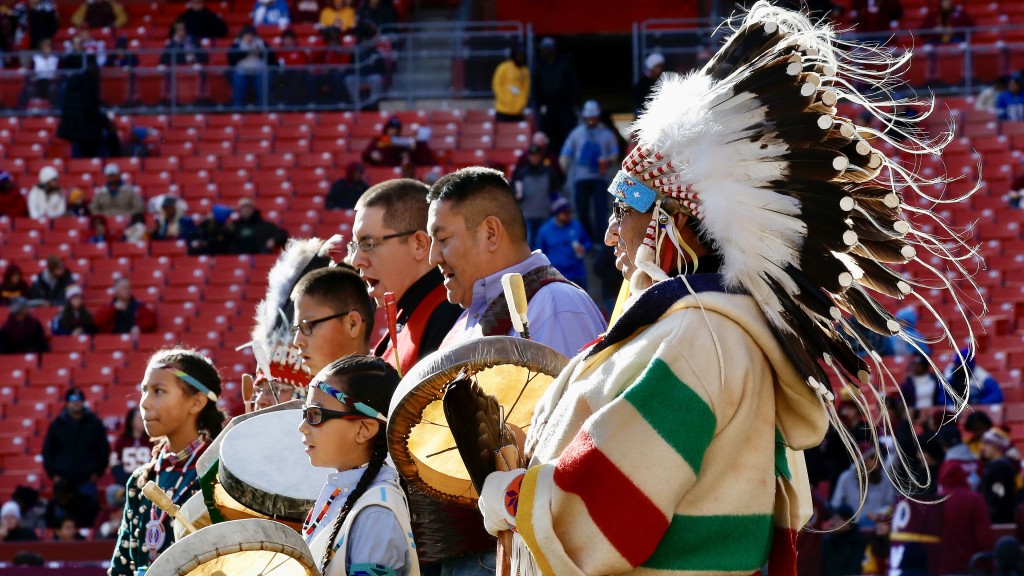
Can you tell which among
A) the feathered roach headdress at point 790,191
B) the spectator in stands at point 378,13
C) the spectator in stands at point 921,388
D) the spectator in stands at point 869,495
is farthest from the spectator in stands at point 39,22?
the feathered roach headdress at point 790,191

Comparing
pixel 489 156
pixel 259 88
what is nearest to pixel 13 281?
pixel 259 88

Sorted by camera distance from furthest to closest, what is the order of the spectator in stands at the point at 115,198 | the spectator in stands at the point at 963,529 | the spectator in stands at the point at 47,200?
the spectator in stands at the point at 47,200, the spectator in stands at the point at 115,198, the spectator in stands at the point at 963,529

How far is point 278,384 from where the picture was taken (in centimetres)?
564

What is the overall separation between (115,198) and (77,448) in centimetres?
508

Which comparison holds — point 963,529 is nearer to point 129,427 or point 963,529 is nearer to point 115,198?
point 129,427

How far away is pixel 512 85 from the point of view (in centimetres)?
1694

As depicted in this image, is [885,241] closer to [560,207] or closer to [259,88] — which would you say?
[560,207]

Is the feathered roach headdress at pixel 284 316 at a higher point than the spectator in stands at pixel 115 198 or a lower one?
higher

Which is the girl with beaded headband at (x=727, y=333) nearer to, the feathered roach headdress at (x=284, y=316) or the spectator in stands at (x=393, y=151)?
the feathered roach headdress at (x=284, y=316)

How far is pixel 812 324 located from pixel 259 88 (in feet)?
50.4

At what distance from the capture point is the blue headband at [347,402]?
3.94 m

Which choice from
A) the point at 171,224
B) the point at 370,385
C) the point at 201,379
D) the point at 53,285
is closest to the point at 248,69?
the point at 171,224

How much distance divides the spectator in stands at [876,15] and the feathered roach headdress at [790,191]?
51.4ft

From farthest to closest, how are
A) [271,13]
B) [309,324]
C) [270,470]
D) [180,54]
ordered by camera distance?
[271,13] < [180,54] < [309,324] < [270,470]
